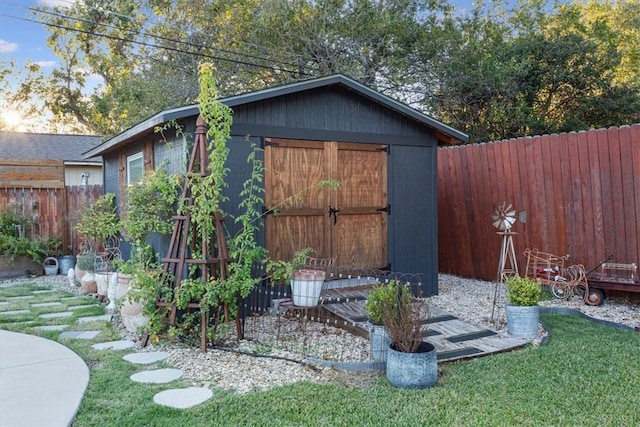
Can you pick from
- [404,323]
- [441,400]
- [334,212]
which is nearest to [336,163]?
[334,212]

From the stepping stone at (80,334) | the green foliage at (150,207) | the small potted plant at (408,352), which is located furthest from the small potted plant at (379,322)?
the stepping stone at (80,334)

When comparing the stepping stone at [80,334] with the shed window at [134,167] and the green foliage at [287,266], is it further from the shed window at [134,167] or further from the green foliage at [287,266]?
the shed window at [134,167]

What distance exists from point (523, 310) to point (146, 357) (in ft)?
11.1

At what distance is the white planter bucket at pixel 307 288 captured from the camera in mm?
4461

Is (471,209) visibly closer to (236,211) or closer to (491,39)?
(236,211)

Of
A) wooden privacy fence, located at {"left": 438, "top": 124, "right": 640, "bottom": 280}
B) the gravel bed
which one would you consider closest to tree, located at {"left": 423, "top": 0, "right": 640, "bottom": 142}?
wooden privacy fence, located at {"left": 438, "top": 124, "right": 640, "bottom": 280}

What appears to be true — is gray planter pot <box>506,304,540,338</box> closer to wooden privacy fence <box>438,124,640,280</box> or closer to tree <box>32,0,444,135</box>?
wooden privacy fence <box>438,124,640,280</box>

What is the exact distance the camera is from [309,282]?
4.46 metres

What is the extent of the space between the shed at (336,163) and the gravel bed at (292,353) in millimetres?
993

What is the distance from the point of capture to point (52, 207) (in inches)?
344

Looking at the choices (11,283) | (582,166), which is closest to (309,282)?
(582,166)

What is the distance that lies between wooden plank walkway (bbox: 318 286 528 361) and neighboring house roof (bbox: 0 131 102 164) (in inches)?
387

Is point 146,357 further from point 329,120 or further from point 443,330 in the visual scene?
point 329,120

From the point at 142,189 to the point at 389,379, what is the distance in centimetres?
327
